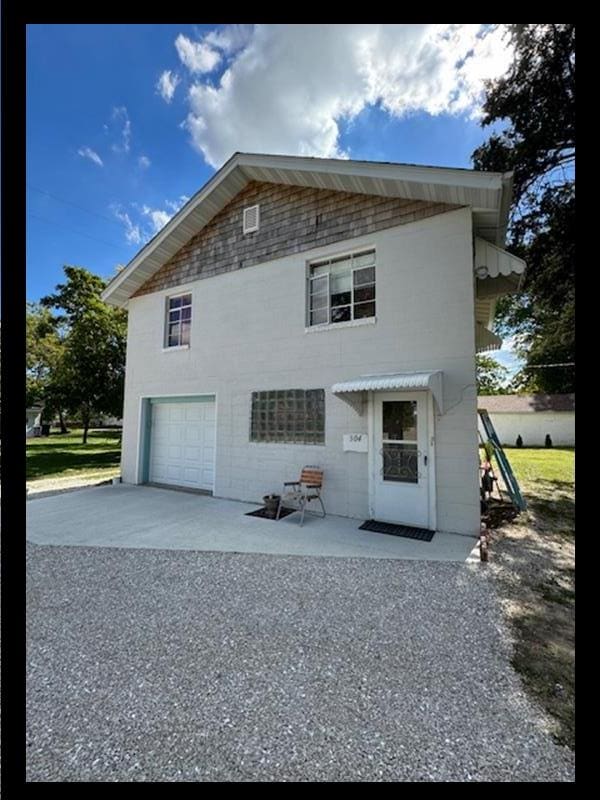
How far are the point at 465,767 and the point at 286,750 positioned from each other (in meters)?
1.01

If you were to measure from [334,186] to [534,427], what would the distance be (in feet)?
92.6

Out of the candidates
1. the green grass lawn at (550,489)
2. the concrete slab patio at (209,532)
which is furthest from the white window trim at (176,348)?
the green grass lawn at (550,489)

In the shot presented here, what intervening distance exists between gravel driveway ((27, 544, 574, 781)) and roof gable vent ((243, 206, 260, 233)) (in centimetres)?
783

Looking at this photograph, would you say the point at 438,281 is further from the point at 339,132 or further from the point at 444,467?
the point at 339,132

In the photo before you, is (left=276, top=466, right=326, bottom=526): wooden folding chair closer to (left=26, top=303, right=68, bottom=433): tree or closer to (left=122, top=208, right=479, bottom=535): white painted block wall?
(left=122, top=208, right=479, bottom=535): white painted block wall

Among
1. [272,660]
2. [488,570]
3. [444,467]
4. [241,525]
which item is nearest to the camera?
[272,660]

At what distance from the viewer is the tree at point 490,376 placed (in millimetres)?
45969

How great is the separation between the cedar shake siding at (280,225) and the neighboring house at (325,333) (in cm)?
4

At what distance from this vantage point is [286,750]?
2203mm

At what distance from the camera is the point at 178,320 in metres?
10.8

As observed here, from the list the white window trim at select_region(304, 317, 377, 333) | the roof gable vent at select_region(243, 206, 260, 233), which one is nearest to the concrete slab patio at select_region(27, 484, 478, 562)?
the white window trim at select_region(304, 317, 377, 333)

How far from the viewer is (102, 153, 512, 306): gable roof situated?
6129 millimetres

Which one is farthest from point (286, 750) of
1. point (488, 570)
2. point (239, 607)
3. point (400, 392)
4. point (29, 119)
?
point (400, 392)

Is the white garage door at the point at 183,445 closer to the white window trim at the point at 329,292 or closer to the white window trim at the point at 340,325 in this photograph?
the white window trim at the point at 340,325
